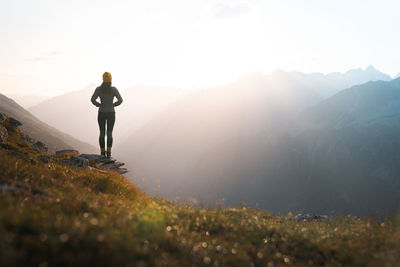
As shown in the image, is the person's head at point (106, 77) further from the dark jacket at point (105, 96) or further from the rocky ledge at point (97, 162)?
the rocky ledge at point (97, 162)

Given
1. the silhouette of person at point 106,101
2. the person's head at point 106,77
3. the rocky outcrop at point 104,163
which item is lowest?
the rocky outcrop at point 104,163

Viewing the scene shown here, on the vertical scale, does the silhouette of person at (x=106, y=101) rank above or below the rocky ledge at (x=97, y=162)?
above

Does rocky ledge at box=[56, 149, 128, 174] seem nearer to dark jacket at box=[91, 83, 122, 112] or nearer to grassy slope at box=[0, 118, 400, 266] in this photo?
dark jacket at box=[91, 83, 122, 112]

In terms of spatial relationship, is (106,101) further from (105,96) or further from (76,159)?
(76,159)

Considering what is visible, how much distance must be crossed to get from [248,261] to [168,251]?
1548 millimetres

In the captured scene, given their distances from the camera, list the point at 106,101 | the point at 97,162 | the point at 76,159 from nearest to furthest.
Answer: the point at 76,159 < the point at 106,101 < the point at 97,162

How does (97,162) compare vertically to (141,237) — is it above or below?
below

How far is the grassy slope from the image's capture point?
161 inches

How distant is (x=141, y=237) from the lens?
553cm

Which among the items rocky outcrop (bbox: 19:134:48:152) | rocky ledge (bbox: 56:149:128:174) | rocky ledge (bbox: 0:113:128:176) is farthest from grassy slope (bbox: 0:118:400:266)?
rocky outcrop (bbox: 19:134:48:152)

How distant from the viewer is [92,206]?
6820mm

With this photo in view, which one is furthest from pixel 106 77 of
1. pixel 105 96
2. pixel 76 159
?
pixel 76 159

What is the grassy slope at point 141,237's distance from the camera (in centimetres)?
410

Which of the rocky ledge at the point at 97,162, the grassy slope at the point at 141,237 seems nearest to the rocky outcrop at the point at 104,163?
the rocky ledge at the point at 97,162
